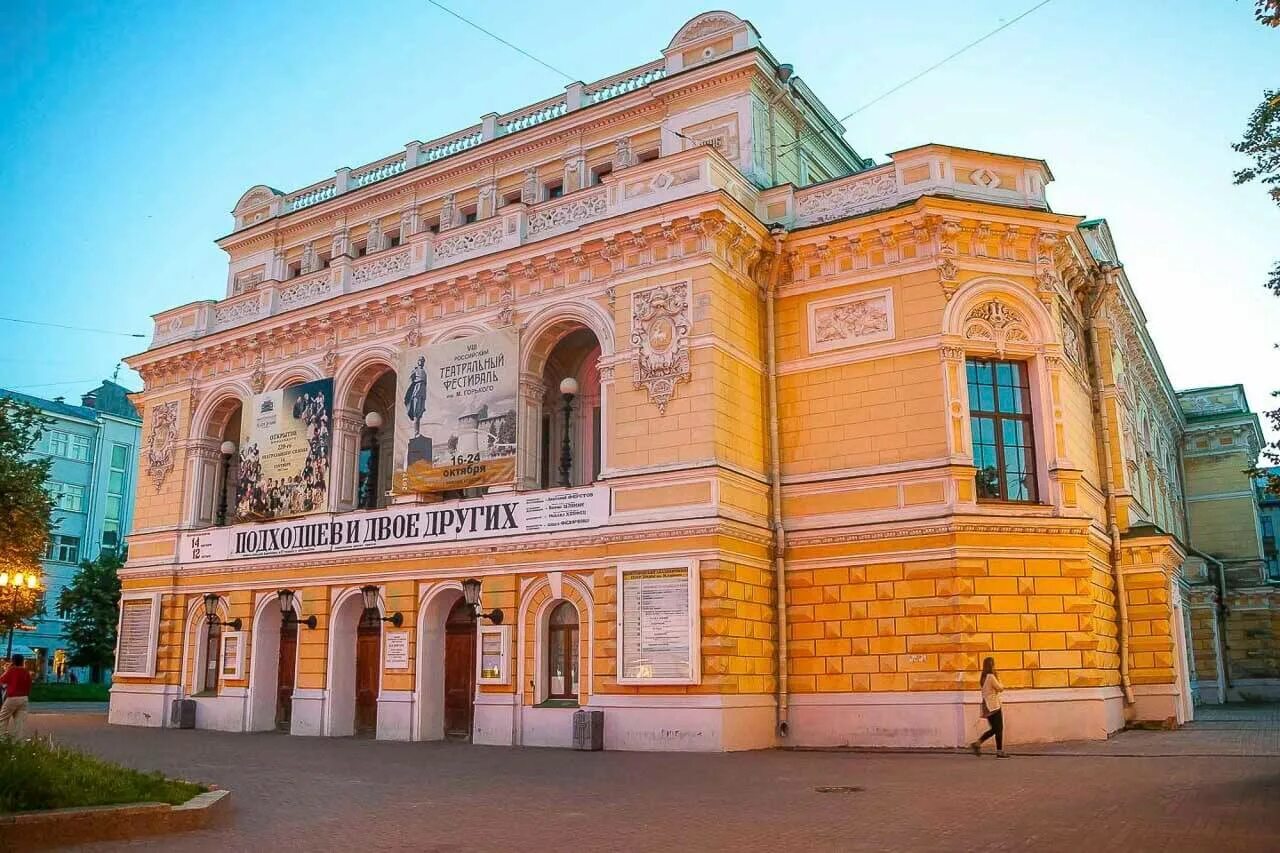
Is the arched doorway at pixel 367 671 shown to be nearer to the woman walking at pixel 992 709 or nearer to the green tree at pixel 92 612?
the woman walking at pixel 992 709

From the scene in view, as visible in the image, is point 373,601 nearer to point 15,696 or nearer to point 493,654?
point 493,654

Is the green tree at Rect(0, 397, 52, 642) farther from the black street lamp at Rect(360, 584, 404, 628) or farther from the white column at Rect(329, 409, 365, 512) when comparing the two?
the black street lamp at Rect(360, 584, 404, 628)

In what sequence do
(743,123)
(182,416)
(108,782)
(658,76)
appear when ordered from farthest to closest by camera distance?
1. (182,416)
2. (658,76)
3. (743,123)
4. (108,782)

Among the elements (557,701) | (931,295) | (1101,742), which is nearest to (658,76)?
(931,295)

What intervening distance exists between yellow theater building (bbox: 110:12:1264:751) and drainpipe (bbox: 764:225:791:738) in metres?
0.08

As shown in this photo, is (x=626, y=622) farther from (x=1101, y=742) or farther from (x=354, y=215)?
(x=354, y=215)

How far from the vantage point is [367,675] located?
26438mm

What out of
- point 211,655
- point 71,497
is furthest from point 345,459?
point 71,497

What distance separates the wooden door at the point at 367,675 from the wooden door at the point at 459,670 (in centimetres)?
224

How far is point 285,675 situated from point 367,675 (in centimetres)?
301

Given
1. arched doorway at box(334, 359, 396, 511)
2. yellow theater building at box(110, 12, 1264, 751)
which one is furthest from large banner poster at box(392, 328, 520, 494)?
arched doorway at box(334, 359, 396, 511)

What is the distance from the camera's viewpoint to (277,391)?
94.8 feet

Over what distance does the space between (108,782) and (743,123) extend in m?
20.4

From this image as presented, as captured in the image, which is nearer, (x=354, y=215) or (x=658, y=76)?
(x=658, y=76)
